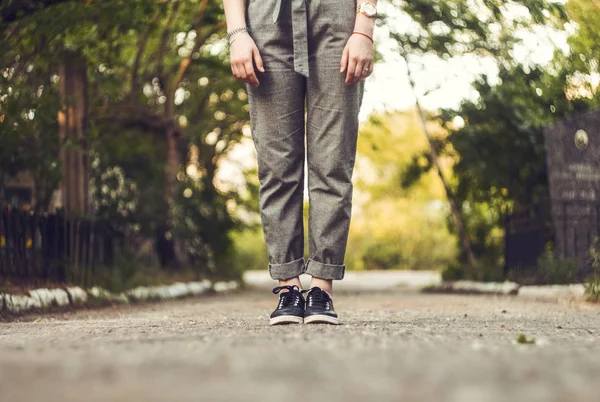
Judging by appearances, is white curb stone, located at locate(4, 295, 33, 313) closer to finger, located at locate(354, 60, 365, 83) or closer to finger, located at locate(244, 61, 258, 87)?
finger, located at locate(244, 61, 258, 87)

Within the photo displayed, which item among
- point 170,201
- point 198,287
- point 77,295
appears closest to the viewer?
point 77,295

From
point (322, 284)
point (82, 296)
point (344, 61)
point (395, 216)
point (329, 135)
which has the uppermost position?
point (395, 216)

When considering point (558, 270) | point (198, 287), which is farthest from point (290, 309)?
point (198, 287)

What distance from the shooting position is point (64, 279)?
269 inches

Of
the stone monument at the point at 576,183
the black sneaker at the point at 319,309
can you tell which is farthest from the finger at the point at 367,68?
the stone monument at the point at 576,183

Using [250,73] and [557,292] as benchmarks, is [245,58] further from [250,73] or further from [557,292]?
[557,292]

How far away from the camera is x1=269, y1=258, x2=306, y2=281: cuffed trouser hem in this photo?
371 cm

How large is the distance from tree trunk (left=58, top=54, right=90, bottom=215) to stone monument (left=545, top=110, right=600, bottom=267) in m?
4.64

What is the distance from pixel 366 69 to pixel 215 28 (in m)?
7.55

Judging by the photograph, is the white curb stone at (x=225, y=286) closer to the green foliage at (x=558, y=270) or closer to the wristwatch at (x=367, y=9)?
the green foliage at (x=558, y=270)

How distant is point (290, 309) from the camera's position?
3.56m

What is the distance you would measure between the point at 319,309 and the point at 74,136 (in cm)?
496

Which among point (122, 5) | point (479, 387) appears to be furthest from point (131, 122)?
point (479, 387)

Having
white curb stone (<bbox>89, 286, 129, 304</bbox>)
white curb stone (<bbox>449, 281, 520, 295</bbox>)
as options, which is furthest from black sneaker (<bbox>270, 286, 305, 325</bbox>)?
white curb stone (<bbox>449, 281, 520, 295</bbox>)
